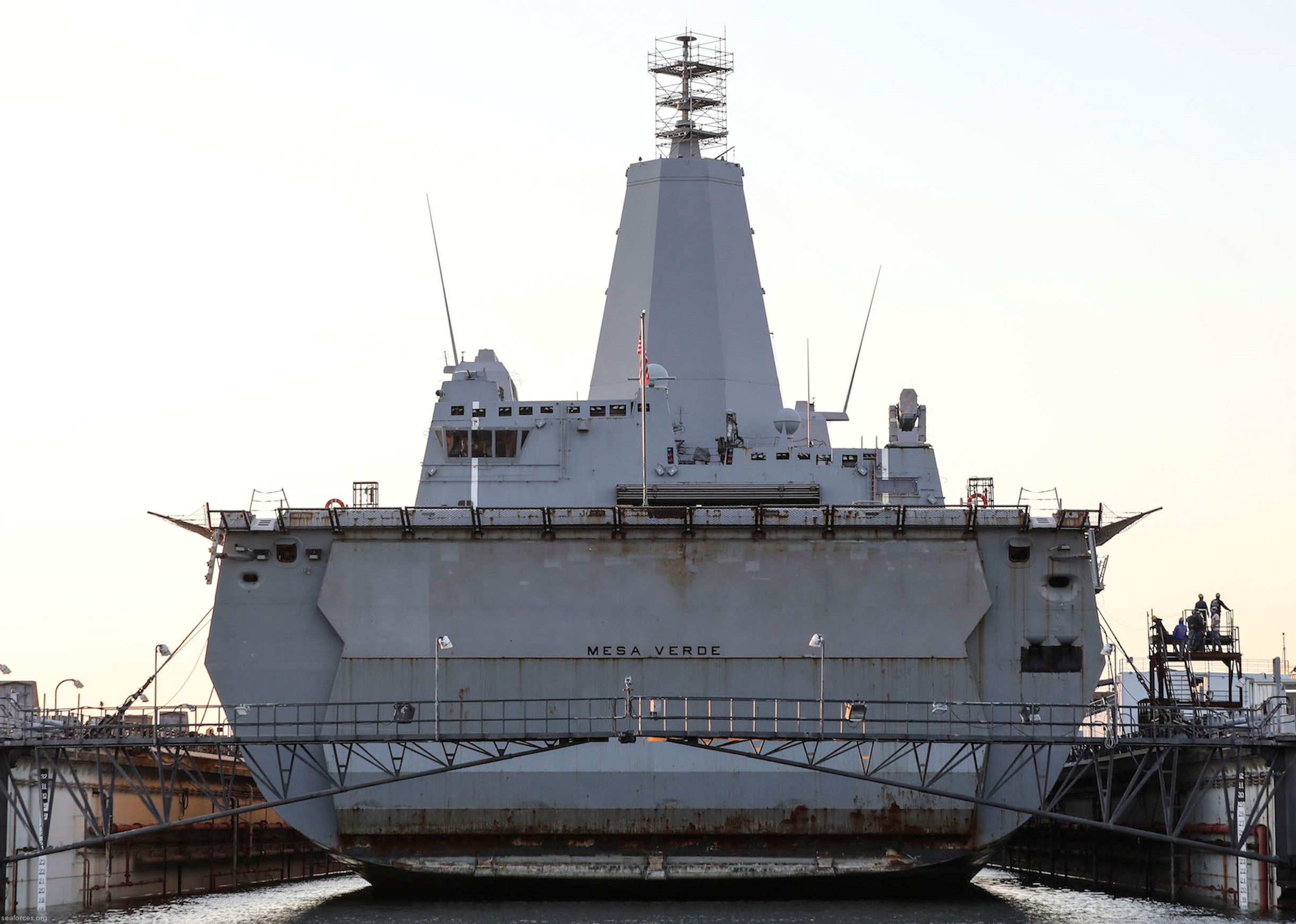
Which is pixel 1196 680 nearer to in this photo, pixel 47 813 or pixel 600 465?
pixel 600 465

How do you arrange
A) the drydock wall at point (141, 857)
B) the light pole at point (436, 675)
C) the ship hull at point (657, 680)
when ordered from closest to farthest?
the ship hull at point (657, 680) < the drydock wall at point (141, 857) < the light pole at point (436, 675)

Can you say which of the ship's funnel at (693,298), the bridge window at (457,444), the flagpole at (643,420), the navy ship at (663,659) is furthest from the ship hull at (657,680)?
the ship's funnel at (693,298)

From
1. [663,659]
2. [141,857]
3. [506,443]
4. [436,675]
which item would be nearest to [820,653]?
[663,659]

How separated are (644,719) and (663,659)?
307 cm

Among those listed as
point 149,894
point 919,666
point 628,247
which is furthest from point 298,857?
point 919,666

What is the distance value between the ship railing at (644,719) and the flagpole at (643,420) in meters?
5.43

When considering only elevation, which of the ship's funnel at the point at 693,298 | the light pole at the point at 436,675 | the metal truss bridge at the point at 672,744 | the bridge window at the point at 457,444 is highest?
the ship's funnel at the point at 693,298

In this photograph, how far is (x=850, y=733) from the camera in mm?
38562

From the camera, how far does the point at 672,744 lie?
42.6 metres

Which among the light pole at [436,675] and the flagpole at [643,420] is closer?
the light pole at [436,675]

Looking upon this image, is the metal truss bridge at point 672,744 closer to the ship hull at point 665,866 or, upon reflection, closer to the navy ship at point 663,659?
the navy ship at point 663,659

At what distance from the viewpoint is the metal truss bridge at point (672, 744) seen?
37562 millimetres

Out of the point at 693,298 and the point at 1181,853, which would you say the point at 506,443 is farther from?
the point at 1181,853

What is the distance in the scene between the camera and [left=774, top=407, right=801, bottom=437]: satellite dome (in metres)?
51.6
